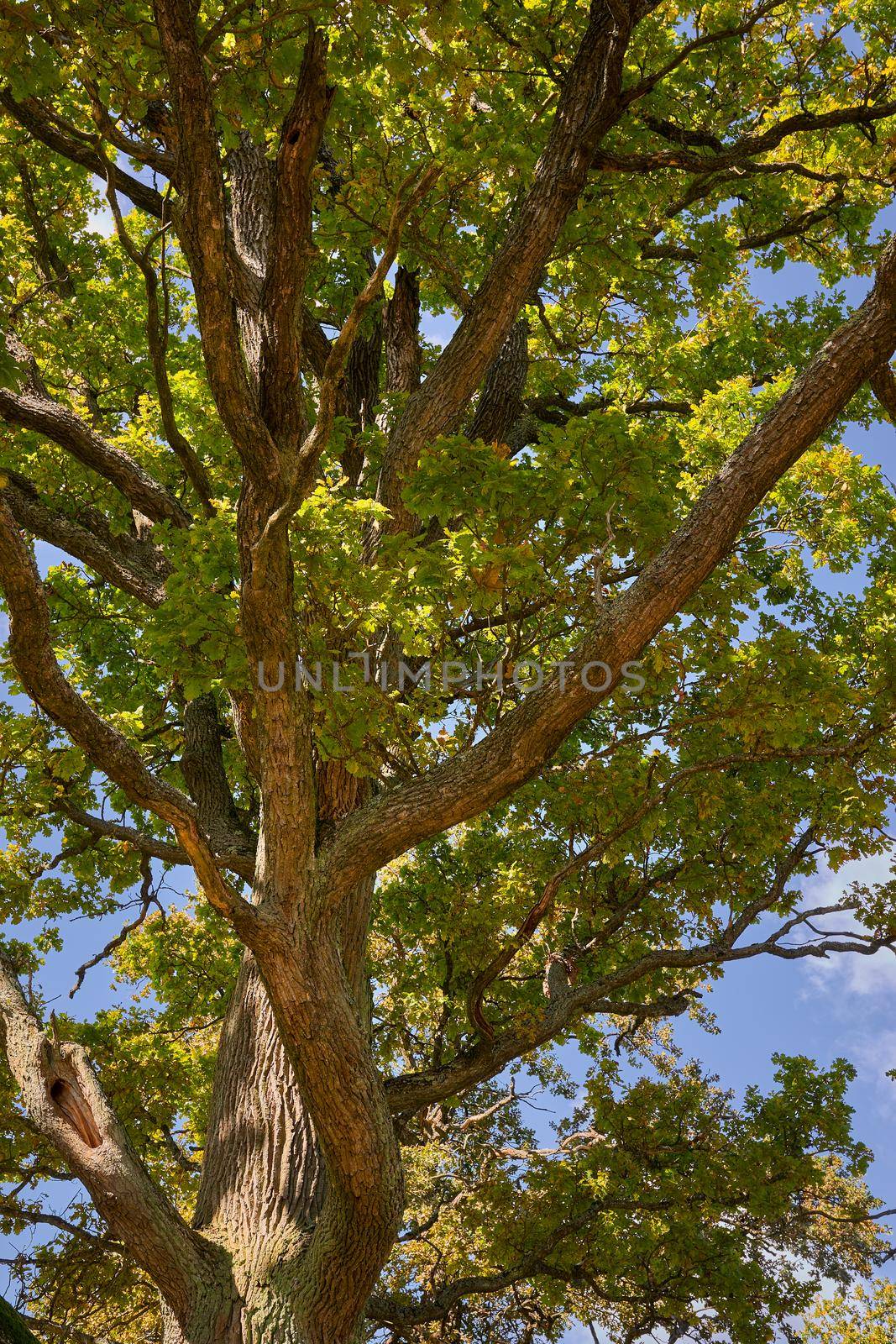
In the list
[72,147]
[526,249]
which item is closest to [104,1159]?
[526,249]

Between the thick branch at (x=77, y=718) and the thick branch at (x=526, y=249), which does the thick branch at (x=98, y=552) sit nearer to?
the thick branch at (x=526, y=249)

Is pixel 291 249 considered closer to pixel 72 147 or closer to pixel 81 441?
pixel 81 441

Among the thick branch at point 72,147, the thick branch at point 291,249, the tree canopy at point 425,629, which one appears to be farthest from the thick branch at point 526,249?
the thick branch at point 72,147

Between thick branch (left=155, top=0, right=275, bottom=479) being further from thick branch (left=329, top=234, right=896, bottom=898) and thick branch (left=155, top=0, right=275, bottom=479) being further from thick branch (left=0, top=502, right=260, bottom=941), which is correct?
thick branch (left=329, top=234, right=896, bottom=898)

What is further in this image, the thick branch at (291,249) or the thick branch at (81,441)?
the thick branch at (81,441)

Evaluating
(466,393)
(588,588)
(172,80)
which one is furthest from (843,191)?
(172,80)

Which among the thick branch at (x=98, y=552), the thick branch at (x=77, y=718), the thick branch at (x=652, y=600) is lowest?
the thick branch at (x=77, y=718)

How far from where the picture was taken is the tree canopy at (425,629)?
5.37 metres

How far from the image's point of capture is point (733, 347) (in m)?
11.6

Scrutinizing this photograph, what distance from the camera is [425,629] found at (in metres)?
6.18

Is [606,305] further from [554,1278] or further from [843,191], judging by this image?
[554,1278]

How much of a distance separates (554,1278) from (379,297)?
11252 millimetres

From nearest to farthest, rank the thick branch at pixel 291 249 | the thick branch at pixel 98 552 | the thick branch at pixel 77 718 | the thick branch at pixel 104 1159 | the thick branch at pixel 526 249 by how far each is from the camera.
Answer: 1. the thick branch at pixel 77 718
2. the thick branch at pixel 291 249
3. the thick branch at pixel 104 1159
4. the thick branch at pixel 526 249
5. the thick branch at pixel 98 552

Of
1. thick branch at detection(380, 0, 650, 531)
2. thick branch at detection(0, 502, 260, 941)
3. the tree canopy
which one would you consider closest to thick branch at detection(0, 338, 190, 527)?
the tree canopy
